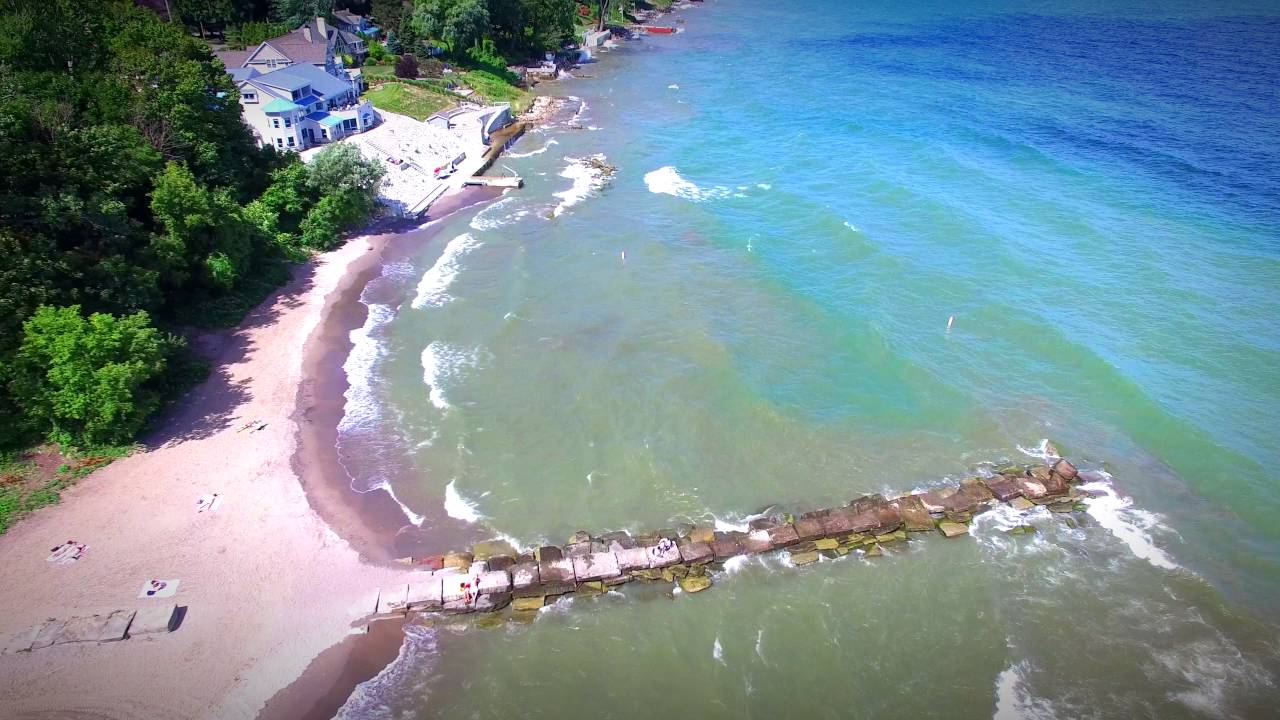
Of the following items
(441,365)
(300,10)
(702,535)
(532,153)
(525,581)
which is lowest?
(525,581)

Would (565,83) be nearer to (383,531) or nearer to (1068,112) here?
(1068,112)

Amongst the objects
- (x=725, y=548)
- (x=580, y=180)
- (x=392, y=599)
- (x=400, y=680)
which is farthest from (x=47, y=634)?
(x=580, y=180)

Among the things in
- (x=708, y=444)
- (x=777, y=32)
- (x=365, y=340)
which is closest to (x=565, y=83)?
A: (x=777, y=32)

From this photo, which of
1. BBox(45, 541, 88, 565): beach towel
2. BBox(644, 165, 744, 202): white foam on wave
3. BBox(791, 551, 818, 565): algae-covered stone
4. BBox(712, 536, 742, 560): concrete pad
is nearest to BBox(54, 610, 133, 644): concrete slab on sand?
BBox(45, 541, 88, 565): beach towel

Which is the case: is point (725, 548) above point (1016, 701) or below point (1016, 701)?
above

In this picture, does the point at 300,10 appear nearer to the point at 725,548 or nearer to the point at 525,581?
the point at 525,581

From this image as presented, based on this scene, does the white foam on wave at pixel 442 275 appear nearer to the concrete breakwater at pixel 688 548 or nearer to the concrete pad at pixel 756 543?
the concrete breakwater at pixel 688 548

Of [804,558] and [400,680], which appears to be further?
[804,558]

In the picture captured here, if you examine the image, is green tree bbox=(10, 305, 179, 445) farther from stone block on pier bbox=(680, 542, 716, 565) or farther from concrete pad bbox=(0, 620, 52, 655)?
stone block on pier bbox=(680, 542, 716, 565)
